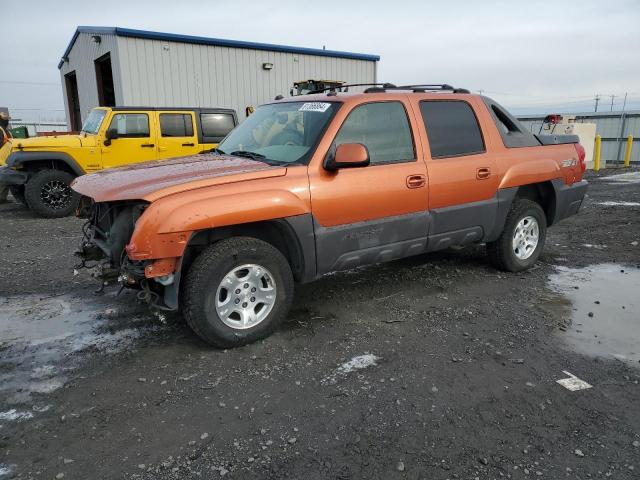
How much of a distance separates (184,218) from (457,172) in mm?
2604

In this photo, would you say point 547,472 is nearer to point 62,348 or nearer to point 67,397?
point 67,397

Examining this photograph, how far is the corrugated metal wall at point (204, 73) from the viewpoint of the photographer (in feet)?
46.5

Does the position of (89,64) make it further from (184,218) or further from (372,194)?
(184,218)

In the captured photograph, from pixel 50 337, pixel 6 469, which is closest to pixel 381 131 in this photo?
pixel 50 337

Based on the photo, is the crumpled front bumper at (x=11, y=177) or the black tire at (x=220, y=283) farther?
the crumpled front bumper at (x=11, y=177)

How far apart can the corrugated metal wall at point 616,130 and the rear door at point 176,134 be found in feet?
54.3

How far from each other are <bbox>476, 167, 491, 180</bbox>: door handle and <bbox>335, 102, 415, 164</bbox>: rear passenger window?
813 millimetres

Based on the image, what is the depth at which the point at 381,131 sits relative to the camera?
423cm

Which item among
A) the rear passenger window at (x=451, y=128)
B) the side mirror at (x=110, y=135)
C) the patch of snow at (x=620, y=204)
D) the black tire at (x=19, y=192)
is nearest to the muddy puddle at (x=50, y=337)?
the rear passenger window at (x=451, y=128)

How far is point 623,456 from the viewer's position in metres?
2.48

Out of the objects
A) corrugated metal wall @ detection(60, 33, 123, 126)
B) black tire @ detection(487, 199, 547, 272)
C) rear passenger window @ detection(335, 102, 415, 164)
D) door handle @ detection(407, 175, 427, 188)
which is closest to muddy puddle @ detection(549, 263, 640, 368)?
black tire @ detection(487, 199, 547, 272)

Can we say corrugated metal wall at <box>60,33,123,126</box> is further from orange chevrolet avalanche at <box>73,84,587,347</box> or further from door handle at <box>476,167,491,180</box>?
door handle at <box>476,167,491,180</box>

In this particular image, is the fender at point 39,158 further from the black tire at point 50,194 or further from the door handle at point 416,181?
the door handle at point 416,181

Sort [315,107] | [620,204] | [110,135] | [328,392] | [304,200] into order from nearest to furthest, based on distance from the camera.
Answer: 1. [328,392]
2. [304,200]
3. [315,107]
4. [110,135]
5. [620,204]
